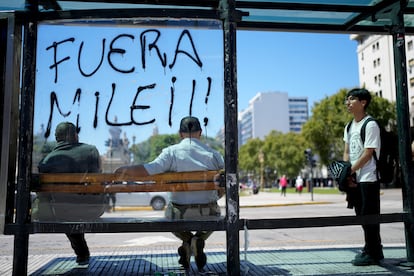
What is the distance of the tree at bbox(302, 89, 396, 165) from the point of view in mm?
44062

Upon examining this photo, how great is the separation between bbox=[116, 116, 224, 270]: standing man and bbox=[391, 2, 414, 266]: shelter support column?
2.16m

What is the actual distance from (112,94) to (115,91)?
0.15 feet

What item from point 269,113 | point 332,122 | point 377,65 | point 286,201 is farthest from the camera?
point 269,113

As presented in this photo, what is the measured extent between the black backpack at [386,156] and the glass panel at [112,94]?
200 cm

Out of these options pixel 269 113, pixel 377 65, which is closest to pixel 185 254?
pixel 377 65

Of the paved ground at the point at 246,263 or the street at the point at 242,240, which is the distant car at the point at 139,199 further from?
the street at the point at 242,240

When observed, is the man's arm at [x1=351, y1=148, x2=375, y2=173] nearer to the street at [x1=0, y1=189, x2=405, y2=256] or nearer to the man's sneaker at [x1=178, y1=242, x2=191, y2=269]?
the man's sneaker at [x1=178, y1=242, x2=191, y2=269]

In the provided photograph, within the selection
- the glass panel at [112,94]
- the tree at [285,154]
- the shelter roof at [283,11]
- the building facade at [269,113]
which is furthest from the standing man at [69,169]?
the building facade at [269,113]

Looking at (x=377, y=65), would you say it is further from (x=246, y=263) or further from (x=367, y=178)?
(x=246, y=263)

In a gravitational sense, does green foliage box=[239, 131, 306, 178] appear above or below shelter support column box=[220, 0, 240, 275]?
above

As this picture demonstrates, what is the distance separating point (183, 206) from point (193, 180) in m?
0.31

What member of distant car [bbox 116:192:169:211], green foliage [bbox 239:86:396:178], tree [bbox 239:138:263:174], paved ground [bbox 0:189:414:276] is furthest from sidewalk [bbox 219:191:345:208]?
tree [bbox 239:138:263:174]

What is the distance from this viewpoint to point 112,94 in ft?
13.7

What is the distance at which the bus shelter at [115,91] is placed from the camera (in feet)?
13.0
